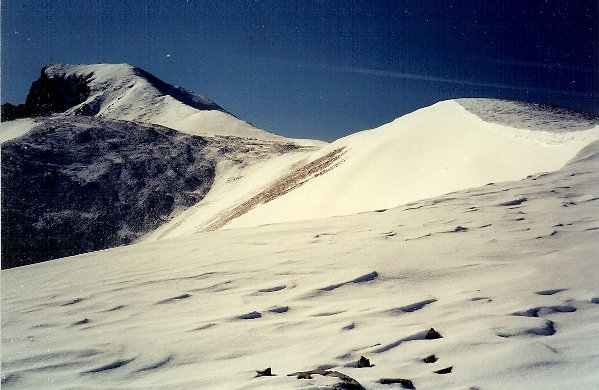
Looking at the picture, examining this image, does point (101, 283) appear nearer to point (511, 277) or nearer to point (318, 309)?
point (318, 309)

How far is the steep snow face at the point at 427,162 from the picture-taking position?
8.62 metres

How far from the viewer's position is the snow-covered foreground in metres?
2.36

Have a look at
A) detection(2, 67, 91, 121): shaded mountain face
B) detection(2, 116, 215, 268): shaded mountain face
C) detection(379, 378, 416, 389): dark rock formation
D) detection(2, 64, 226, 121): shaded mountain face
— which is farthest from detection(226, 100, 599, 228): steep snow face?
detection(2, 67, 91, 121): shaded mountain face

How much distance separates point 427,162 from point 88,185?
17.7m

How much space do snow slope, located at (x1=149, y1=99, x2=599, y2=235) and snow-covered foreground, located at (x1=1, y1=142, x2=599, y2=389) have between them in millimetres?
2809

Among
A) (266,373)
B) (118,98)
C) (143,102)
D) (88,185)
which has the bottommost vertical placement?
(88,185)

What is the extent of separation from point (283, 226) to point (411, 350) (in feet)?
15.2

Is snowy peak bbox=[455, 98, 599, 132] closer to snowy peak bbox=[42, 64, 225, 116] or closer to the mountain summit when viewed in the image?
the mountain summit

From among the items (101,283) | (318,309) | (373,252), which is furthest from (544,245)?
(101,283)

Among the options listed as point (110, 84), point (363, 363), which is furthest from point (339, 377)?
point (110, 84)

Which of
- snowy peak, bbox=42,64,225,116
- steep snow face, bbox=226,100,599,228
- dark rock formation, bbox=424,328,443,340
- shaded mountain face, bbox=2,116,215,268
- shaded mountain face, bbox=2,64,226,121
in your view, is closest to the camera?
dark rock formation, bbox=424,328,443,340

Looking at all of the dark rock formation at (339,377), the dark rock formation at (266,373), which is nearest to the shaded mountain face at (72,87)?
the dark rock formation at (266,373)

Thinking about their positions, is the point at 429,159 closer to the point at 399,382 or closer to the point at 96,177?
the point at 399,382

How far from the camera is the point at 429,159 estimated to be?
10977 mm
